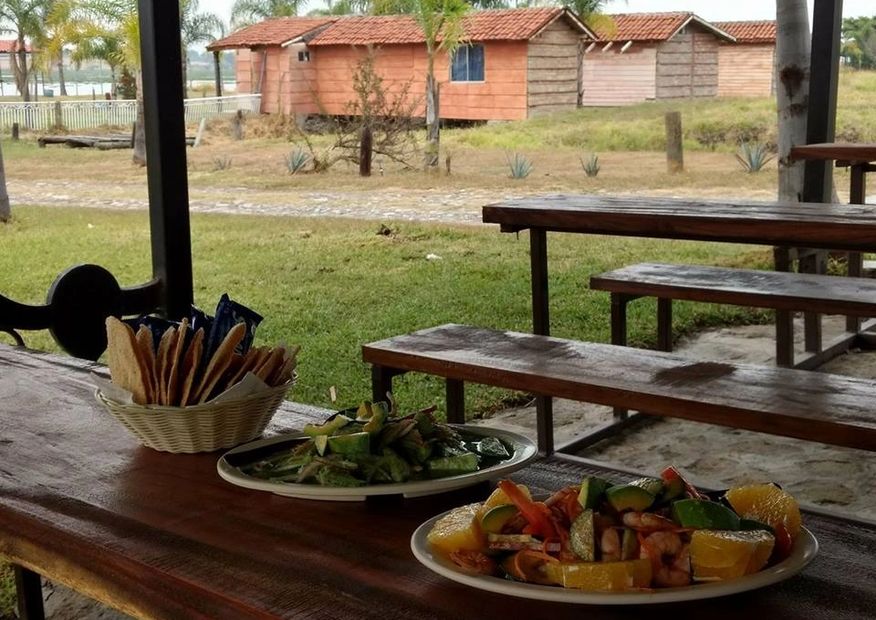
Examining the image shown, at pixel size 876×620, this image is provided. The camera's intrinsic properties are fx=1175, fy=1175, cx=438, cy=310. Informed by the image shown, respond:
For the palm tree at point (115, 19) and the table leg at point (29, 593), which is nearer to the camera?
the table leg at point (29, 593)

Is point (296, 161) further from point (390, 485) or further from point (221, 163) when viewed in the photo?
point (390, 485)

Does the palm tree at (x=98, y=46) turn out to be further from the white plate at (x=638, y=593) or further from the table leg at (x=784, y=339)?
the white plate at (x=638, y=593)

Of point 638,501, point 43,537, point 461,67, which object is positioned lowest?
point 43,537

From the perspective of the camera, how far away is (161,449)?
143cm

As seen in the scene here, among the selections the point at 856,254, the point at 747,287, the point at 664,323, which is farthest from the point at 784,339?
the point at 856,254

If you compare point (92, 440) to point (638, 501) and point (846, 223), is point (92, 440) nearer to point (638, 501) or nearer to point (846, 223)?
point (638, 501)

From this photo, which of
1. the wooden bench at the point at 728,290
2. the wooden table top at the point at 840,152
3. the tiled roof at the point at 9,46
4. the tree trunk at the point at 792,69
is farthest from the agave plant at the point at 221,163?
the wooden bench at the point at 728,290

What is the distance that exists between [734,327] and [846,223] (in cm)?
284

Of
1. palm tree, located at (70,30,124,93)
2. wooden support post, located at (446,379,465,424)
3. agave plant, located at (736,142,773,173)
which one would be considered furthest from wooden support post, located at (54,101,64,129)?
wooden support post, located at (446,379,465,424)

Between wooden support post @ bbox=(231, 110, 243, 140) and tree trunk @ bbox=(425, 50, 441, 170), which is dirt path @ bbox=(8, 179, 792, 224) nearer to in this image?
tree trunk @ bbox=(425, 50, 441, 170)

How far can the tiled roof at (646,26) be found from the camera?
15430mm

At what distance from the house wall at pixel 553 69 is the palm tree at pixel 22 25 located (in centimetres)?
619

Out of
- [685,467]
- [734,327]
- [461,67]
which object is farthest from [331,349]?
[461,67]

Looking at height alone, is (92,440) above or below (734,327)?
above
